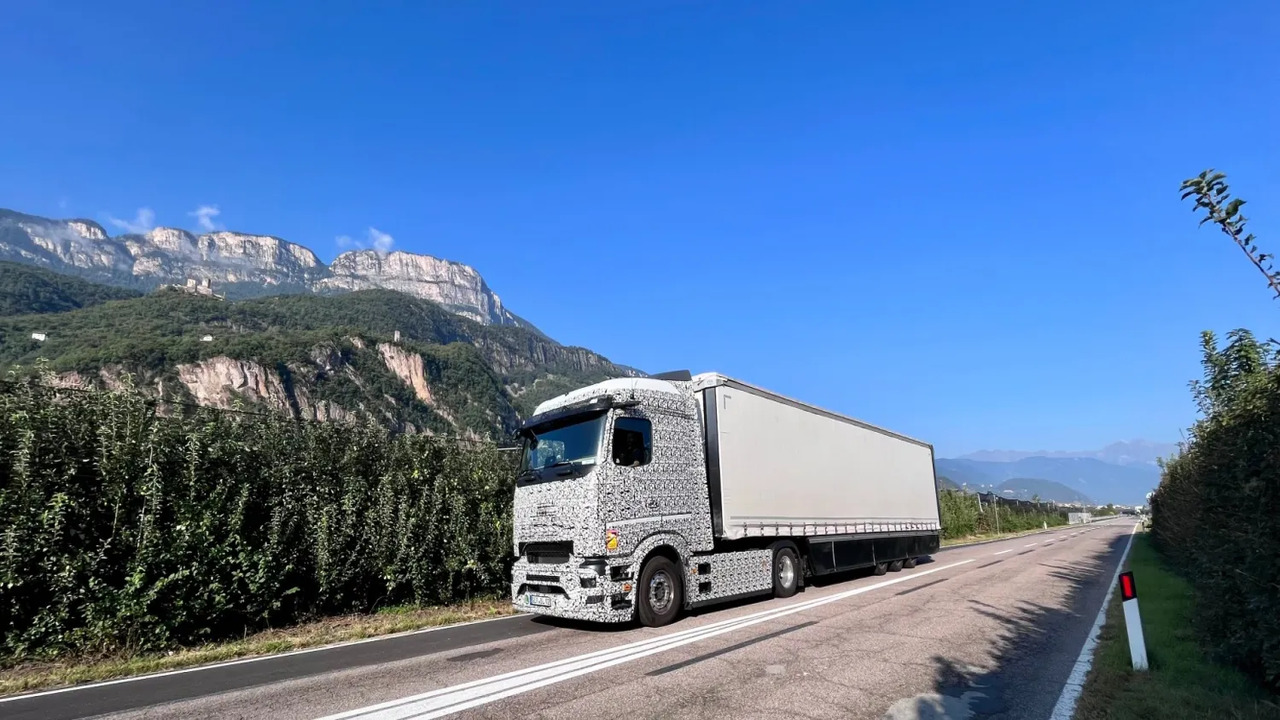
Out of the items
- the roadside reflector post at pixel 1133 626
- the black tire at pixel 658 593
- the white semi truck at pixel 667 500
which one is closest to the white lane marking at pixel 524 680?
the black tire at pixel 658 593

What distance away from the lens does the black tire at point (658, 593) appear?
8.88m

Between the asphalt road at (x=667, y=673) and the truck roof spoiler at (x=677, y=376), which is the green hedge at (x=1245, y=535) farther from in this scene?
the truck roof spoiler at (x=677, y=376)

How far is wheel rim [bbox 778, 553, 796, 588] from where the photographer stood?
39.2ft

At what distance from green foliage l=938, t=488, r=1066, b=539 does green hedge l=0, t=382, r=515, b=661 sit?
28018 mm

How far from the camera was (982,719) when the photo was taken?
5.18 metres

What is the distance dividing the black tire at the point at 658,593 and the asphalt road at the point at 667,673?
0.24 metres

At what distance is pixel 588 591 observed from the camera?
8.40 meters

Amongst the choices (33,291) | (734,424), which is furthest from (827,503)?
(33,291)

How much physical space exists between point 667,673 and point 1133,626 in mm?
4996

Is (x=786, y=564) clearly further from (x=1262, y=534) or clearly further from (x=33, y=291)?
(x=33, y=291)

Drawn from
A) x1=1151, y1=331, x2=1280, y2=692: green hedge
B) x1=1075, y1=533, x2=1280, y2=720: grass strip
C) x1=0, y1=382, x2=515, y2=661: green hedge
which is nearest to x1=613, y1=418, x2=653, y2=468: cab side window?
x1=0, y1=382, x2=515, y2=661: green hedge

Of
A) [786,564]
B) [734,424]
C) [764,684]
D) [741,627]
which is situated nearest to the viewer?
[764,684]

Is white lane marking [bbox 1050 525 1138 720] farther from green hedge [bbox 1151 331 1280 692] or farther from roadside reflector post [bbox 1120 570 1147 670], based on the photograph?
green hedge [bbox 1151 331 1280 692]

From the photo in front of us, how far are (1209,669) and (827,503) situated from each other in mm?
7761
